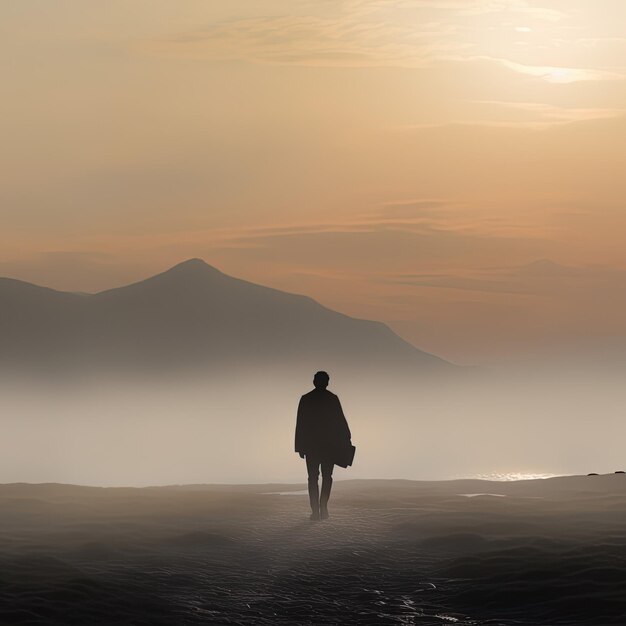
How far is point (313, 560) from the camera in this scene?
17.9 meters

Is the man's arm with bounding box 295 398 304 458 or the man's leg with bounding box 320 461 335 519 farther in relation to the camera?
the man's arm with bounding box 295 398 304 458

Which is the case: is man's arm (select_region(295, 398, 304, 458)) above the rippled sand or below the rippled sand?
above

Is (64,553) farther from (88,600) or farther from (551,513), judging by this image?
(551,513)

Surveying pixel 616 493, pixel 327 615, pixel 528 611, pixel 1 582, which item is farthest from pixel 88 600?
pixel 616 493

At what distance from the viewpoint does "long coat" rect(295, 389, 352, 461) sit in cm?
2273

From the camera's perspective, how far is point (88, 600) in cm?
1499

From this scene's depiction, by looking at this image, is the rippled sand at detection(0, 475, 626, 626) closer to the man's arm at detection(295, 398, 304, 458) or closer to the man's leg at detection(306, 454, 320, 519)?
the man's leg at detection(306, 454, 320, 519)

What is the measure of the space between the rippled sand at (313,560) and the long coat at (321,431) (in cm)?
139

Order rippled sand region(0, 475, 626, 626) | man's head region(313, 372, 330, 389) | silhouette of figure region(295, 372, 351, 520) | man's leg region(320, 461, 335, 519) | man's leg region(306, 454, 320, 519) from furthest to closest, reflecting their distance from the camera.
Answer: man's head region(313, 372, 330, 389)
silhouette of figure region(295, 372, 351, 520)
man's leg region(320, 461, 335, 519)
man's leg region(306, 454, 320, 519)
rippled sand region(0, 475, 626, 626)

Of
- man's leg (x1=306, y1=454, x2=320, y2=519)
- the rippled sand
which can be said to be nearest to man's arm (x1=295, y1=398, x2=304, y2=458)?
man's leg (x1=306, y1=454, x2=320, y2=519)

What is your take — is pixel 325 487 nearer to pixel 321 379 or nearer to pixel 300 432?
pixel 300 432

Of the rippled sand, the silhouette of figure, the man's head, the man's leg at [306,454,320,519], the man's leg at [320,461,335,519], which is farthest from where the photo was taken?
the man's head

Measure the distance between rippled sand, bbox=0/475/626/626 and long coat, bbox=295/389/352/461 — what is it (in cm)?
139

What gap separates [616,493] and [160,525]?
1189 centimetres
